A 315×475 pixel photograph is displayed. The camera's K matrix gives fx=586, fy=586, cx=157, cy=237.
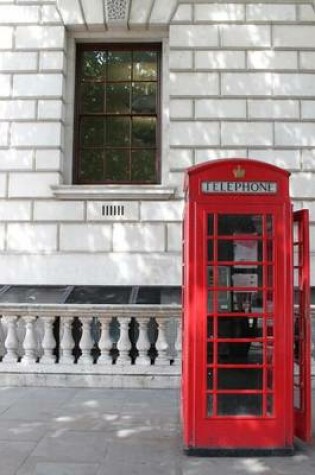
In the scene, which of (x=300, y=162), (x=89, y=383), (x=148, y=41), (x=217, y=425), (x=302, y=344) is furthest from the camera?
(x=148, y=41)

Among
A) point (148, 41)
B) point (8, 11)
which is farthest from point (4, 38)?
point (148, 41)

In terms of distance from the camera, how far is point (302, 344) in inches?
215

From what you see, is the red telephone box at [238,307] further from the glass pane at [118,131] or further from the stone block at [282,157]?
the glass pane at [118,131]

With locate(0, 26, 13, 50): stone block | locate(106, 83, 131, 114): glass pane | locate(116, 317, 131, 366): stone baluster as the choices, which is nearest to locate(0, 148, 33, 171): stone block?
locate(106, 83, 131, 114): glass pane

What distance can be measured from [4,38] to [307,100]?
5.53 metres

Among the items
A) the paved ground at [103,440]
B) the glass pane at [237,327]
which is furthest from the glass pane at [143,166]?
the glass pane at [237,327]

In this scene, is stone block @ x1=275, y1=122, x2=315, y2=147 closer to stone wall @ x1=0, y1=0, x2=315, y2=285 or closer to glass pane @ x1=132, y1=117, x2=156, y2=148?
stone wall @ x1=0, y1=0, x2=315, y2=285

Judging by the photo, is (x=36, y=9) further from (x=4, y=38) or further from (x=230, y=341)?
(x=230, y=341)

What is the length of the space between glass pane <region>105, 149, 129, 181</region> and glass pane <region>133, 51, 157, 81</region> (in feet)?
4.73

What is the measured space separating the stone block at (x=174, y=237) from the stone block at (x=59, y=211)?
155 cm

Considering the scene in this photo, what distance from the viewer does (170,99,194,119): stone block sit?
33.9 ft

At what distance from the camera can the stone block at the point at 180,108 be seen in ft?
33.9

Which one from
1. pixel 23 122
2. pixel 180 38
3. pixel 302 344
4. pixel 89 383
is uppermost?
pixel 180 38

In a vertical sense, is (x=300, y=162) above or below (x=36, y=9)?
below
